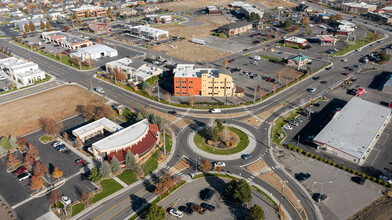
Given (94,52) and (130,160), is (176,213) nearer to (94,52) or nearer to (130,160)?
(130,160)

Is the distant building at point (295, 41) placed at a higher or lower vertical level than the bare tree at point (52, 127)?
higher

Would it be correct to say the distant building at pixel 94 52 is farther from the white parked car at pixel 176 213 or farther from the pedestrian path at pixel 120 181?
the white parked car at pixel 176 213

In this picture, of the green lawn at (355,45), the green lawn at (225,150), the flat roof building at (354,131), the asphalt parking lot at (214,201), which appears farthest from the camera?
the green lawn at (355,45)

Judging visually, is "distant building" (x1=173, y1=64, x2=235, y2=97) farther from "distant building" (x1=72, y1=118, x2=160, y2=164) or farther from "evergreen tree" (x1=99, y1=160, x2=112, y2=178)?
"evergreen tree" (x1=99, y1=160, x2=112, y2=178)

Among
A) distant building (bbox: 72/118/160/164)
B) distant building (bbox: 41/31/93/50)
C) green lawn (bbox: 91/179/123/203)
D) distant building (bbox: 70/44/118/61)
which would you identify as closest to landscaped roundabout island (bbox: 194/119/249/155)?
distant building (bbox: 72/118/160/164)

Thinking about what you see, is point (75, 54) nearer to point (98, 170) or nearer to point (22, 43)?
point (22, 43)

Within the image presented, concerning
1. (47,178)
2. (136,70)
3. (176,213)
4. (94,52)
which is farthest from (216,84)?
(94,52)

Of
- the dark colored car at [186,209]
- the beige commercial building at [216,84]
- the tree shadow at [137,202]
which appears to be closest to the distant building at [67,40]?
the beige commercial building at [216,84]

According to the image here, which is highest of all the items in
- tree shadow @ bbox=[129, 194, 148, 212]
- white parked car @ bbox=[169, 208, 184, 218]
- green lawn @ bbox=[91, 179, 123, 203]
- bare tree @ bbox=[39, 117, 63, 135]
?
bare tree @ bbox=[39, 117, 63, 135]
